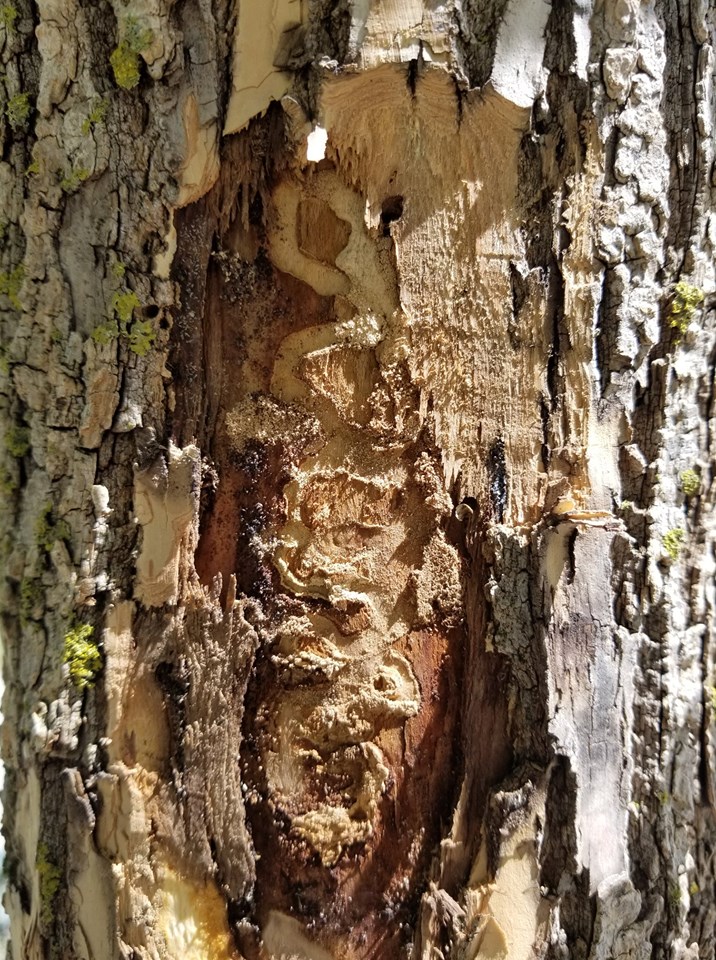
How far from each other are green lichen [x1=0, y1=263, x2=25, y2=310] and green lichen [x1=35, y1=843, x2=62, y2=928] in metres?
0.89

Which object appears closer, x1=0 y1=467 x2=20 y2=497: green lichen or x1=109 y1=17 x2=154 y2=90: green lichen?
x1=109 y1=17 x2=154 y2=90: green lichen

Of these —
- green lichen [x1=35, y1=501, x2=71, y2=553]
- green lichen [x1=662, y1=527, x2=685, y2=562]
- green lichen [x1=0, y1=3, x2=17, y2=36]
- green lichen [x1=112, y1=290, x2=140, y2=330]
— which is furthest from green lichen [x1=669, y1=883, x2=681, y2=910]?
green lichen [x1=0, y1=3, x2=17, y2=36]

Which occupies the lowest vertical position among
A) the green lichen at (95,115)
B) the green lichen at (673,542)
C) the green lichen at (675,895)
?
the green lichen at (675,895)

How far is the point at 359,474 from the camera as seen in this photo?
1.09m

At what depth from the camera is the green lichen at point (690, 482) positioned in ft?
3.71

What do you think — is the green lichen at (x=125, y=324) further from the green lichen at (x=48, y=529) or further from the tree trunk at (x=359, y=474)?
the green lichen at (x=48, y=529)

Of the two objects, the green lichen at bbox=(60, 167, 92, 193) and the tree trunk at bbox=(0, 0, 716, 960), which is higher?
the green lichen at bbox=(60, 167, 92, 193)

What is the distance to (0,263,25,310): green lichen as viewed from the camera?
3.67ft

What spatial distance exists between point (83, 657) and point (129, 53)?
932 millimetres

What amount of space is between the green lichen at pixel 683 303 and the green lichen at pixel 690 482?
24 cm

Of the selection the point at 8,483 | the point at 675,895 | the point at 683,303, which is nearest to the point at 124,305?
the point at 8,483

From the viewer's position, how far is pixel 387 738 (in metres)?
1.09

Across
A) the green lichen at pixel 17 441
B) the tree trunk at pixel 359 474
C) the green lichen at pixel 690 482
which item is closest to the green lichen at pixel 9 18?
the tree trunk at pixel 359 474

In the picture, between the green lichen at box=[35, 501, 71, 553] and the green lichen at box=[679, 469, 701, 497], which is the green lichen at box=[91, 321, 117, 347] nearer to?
the green lichen at box=[35, 501, 71, 553]
